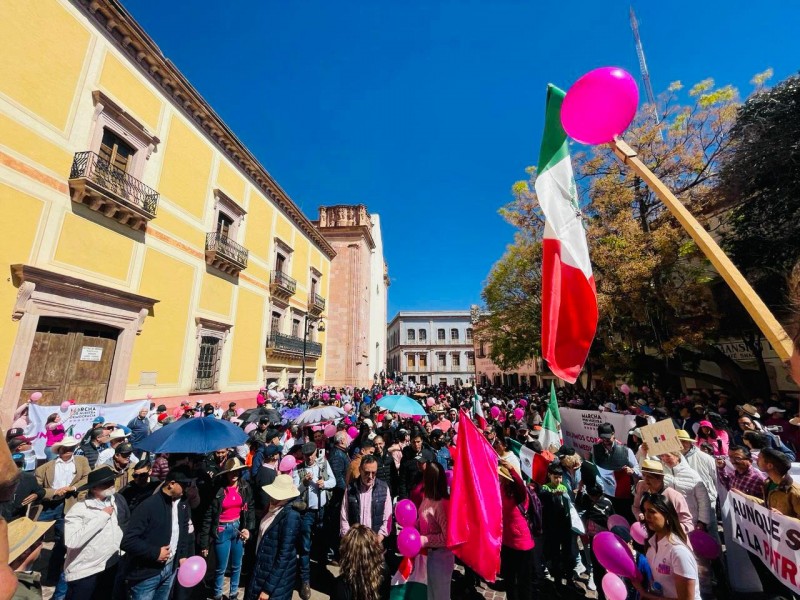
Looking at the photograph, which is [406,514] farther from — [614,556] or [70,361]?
[70,361]

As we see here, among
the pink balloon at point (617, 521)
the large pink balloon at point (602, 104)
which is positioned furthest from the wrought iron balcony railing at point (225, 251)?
the pink balloon at point (617, 521)

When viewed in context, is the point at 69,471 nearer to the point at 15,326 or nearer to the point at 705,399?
the point at 15,326

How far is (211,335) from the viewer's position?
14.8 m

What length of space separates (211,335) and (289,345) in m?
6.36

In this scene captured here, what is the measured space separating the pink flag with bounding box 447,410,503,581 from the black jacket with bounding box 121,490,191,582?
8.95 ft

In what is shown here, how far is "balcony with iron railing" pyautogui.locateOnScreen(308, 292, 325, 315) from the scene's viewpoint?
24484 mm

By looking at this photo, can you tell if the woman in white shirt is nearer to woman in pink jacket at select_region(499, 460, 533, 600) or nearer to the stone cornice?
woman in pink jacket at select_region(499, 460, 533, 600)

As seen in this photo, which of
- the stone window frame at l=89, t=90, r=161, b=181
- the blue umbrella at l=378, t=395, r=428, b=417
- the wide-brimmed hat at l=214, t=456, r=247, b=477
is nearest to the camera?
the wide-brimmed hat at l=214, t=456, r=247, b=477

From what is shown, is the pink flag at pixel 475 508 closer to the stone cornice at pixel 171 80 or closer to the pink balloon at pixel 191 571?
the pink balloon at pixel 191 571

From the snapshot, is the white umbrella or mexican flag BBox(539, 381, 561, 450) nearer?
mexican flag BBox(539, 381, 561, 450)

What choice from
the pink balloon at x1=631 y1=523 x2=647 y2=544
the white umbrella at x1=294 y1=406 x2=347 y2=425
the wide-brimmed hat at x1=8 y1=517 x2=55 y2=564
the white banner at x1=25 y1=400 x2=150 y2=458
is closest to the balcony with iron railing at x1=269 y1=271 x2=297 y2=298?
the white banner at x1=25 y1=400 x2=150 y2=458

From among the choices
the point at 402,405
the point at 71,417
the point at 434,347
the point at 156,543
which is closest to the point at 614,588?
the point at 156,543

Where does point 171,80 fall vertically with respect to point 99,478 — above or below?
above

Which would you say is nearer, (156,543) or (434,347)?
(156,543)
